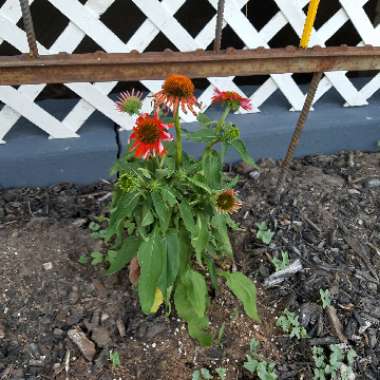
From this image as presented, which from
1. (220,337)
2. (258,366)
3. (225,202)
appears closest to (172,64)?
(225,202)

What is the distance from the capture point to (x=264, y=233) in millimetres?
2014

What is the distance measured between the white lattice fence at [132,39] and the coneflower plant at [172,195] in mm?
654

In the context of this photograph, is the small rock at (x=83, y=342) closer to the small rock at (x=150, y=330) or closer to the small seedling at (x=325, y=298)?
the small rock at (x=150, y=330)

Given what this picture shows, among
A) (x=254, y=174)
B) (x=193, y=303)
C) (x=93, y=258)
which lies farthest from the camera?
(x=254, y=174)

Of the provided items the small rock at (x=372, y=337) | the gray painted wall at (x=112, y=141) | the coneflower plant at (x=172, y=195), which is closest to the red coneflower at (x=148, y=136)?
the coneflower plant at (x=172, y=195)

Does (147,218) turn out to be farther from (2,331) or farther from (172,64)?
(2,331)

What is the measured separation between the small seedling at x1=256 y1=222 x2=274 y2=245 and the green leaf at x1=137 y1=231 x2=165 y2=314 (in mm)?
723

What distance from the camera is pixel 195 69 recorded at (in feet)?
5.61

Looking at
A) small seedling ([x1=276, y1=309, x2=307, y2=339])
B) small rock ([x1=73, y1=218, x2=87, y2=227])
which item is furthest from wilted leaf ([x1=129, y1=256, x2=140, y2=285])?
small seedling ([x1=276, y1=309, x2=307, y2=339])

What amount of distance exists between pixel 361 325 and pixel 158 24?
4.93 feet

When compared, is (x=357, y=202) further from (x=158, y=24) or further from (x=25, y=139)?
(x=25, y=139)

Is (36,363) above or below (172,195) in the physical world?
below

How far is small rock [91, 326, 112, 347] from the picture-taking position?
1.67 metres

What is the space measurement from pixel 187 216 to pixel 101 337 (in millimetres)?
637
